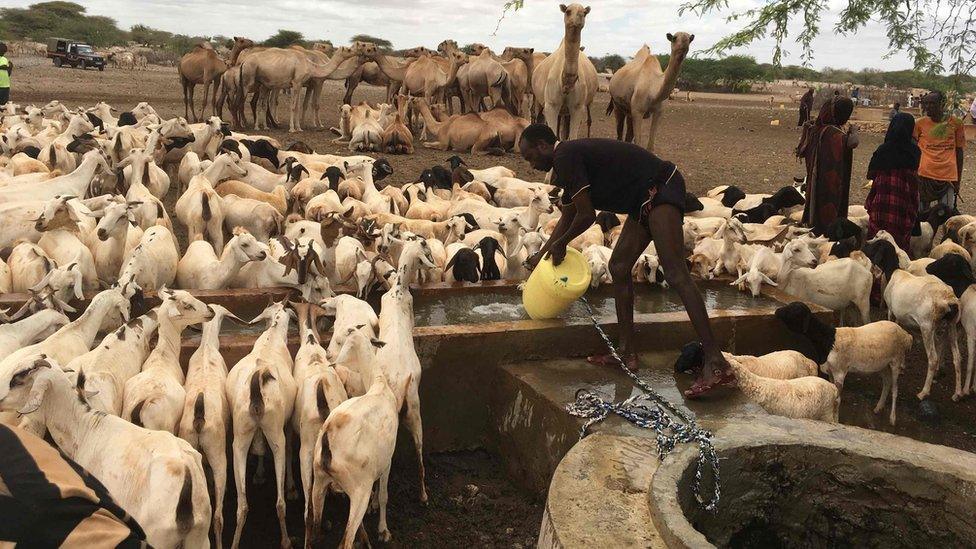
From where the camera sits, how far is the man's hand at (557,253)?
5730mm

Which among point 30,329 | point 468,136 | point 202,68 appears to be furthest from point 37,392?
point 202,68

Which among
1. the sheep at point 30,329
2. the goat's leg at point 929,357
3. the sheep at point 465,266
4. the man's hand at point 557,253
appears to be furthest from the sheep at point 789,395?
the sheep at point 30,329

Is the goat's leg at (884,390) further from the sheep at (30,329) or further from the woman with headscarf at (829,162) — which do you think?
the sheep at (30,329)

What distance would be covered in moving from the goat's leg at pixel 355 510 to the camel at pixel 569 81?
10.2m

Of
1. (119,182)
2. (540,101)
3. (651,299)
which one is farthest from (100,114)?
(651,299)

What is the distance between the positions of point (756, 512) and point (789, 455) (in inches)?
12.8

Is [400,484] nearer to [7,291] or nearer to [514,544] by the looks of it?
[514,544]

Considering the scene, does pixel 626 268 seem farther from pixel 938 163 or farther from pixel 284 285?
pixel 938 163

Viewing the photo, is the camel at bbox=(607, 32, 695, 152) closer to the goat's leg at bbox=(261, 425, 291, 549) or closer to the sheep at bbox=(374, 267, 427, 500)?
the sheep at bbox=(374, 267, 427, 500)

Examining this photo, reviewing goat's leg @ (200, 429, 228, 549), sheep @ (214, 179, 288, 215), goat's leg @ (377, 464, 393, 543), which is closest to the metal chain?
goat's leg @ (377, 464, 393, 543)

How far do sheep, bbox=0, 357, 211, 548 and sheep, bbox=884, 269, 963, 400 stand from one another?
18.8ft

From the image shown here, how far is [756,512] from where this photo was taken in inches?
155

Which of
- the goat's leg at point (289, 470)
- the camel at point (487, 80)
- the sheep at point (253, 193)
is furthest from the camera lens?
the camel at point (487, 80)

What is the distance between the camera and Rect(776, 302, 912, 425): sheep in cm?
637
